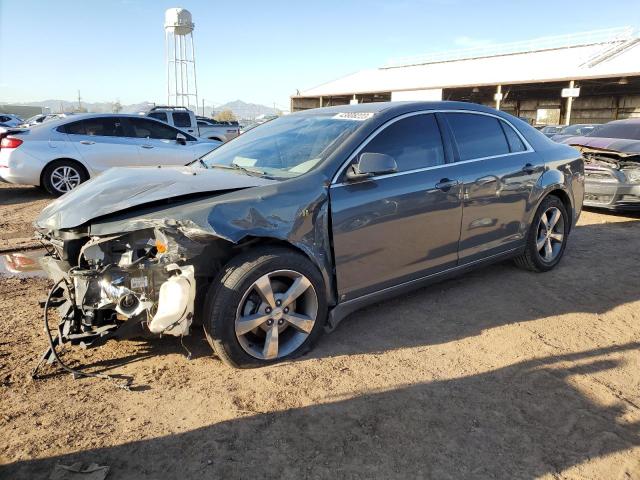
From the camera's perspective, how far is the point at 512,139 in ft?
15.3

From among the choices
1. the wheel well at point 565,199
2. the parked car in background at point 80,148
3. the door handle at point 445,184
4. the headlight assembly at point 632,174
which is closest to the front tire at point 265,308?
the door handle at point 445,184

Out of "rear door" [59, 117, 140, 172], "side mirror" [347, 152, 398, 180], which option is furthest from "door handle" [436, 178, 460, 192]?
"rear door" [59, 117, 140, 172]

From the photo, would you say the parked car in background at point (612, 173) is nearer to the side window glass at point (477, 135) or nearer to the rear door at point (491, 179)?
the rear door at point (491, 179)

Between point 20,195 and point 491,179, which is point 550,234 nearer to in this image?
point 491,179

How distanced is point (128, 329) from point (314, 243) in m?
1.26

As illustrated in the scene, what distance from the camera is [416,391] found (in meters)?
2.90

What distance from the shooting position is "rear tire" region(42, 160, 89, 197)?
8734 mm

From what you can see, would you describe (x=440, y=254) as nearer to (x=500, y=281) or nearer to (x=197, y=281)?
(x=500, y=281)

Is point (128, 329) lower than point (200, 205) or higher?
lower

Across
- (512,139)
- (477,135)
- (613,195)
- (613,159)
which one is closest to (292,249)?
(477,135)

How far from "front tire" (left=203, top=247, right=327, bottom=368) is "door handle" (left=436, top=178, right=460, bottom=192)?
131 cm

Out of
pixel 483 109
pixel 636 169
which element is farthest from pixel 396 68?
pixel 483 109

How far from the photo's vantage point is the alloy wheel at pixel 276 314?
2988 mm

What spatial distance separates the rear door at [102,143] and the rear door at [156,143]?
0.48 feet
